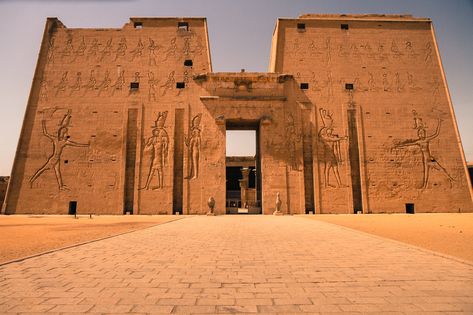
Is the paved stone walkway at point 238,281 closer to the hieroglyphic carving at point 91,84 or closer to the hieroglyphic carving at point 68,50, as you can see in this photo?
the hieroglyphic carving at point 91,84

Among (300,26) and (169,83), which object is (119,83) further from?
(300,26)

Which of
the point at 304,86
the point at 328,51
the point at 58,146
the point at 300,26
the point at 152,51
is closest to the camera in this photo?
the point at 58,146

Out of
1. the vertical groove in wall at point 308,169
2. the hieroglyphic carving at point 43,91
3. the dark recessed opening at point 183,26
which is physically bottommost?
the vertical groove in wall at point 308,169

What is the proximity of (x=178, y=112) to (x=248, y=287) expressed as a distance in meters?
17.2

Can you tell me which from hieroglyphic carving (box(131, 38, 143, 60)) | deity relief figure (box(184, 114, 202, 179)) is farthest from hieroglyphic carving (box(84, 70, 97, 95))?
deity relief figure (box(184, 114, 202, 179))

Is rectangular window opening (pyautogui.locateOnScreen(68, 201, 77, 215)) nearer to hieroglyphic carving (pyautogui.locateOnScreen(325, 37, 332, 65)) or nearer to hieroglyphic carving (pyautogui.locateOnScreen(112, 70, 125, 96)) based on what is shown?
hieroglyphic carving (pyautogui.locateOnScreen(112, 70, 125, 96))

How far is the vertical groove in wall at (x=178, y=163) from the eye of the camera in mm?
18078

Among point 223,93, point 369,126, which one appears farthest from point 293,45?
point 369,126

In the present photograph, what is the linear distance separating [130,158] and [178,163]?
3273 mm

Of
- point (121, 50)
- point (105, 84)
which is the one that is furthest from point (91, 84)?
point (121, 50)

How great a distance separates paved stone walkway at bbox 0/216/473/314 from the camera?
8.14 feet

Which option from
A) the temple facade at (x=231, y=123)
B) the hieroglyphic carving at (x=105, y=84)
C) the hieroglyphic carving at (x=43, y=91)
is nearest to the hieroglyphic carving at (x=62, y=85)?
the temple facade at (x=231, y=123)

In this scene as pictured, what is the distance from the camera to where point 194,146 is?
1827cm

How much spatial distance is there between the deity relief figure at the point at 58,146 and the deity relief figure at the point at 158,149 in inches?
176
